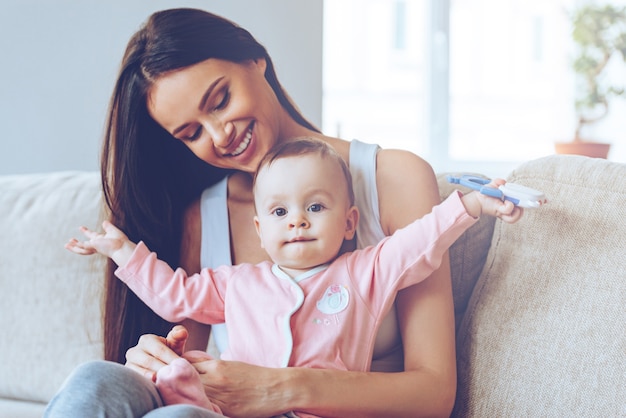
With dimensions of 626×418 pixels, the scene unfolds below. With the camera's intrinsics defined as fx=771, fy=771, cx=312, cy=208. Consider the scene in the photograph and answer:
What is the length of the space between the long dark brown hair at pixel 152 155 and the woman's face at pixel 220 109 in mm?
19

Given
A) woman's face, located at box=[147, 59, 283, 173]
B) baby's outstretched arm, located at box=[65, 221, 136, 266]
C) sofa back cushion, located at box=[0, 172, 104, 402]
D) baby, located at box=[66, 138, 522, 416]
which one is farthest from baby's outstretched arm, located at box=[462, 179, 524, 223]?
sofa back cushion, located at box=[0, 172, 104, 402]

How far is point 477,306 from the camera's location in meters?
1.24

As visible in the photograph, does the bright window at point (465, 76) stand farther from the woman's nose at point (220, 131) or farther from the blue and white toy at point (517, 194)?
the blue and white toy at point (517, 194)

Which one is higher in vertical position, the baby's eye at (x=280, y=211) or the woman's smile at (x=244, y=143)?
the woman's smile at (x=244, y=143)

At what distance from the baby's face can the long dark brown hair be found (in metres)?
0.20

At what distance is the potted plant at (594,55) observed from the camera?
9.21ft

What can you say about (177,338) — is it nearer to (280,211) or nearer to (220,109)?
(280,211)

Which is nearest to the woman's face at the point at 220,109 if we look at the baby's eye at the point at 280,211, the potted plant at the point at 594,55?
the baby's eye at the point at 280,211

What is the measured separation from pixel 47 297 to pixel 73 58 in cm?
60

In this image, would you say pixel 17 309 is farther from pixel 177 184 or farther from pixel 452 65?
pixel 452 65

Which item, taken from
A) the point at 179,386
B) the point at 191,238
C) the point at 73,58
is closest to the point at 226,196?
the point at 191,238

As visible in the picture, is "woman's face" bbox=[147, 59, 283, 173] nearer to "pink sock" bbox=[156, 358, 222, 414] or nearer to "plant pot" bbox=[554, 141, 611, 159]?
"pink sock" bbox=[156, 358, 222, 414]

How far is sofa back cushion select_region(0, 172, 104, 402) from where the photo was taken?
1.56 m

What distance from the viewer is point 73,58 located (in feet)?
6.00
